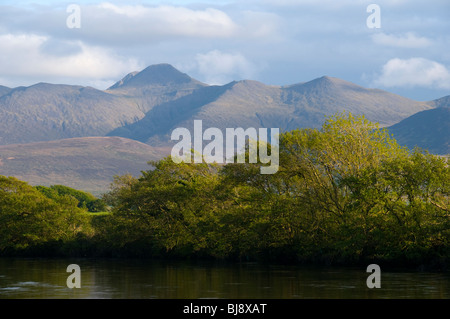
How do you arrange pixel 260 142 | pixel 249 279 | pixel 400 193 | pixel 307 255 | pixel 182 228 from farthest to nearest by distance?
pixel 182 228, pixel 260 142, pixel 307 255, pixel 400 193, pixel 249 279

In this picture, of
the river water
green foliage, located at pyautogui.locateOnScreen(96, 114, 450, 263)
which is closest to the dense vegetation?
green foliage, located at pyautogui.locateOnScreen(96, 114, 450, 263)

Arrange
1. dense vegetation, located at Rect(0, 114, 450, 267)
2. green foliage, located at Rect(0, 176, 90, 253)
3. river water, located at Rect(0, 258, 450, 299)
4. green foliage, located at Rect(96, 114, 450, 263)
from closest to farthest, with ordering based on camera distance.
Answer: river water, located at Rect(0, 258, 450, 299) < green foliage, located at Rect(96, 114, 450, 263) < dense vegetation, located at Rect(0, 114, 450, 267) < green foliage, located at Rect(0, 176, 90, 253)

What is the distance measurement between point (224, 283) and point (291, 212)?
17.4m

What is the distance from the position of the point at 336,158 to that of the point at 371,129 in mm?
4264

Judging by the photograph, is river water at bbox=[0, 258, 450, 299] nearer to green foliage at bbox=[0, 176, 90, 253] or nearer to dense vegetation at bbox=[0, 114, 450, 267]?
dense vegetation at bbox=[0, 114, 450, 267]

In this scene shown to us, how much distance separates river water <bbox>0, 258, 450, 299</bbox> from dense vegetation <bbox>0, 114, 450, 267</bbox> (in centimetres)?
307

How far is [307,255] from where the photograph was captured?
2399 inches

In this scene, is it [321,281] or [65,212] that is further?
[65,212]

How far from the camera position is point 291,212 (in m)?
61.2

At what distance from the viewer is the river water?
38062mm

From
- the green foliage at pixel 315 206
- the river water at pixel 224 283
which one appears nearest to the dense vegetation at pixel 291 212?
the green foliage at pixel 315 206
